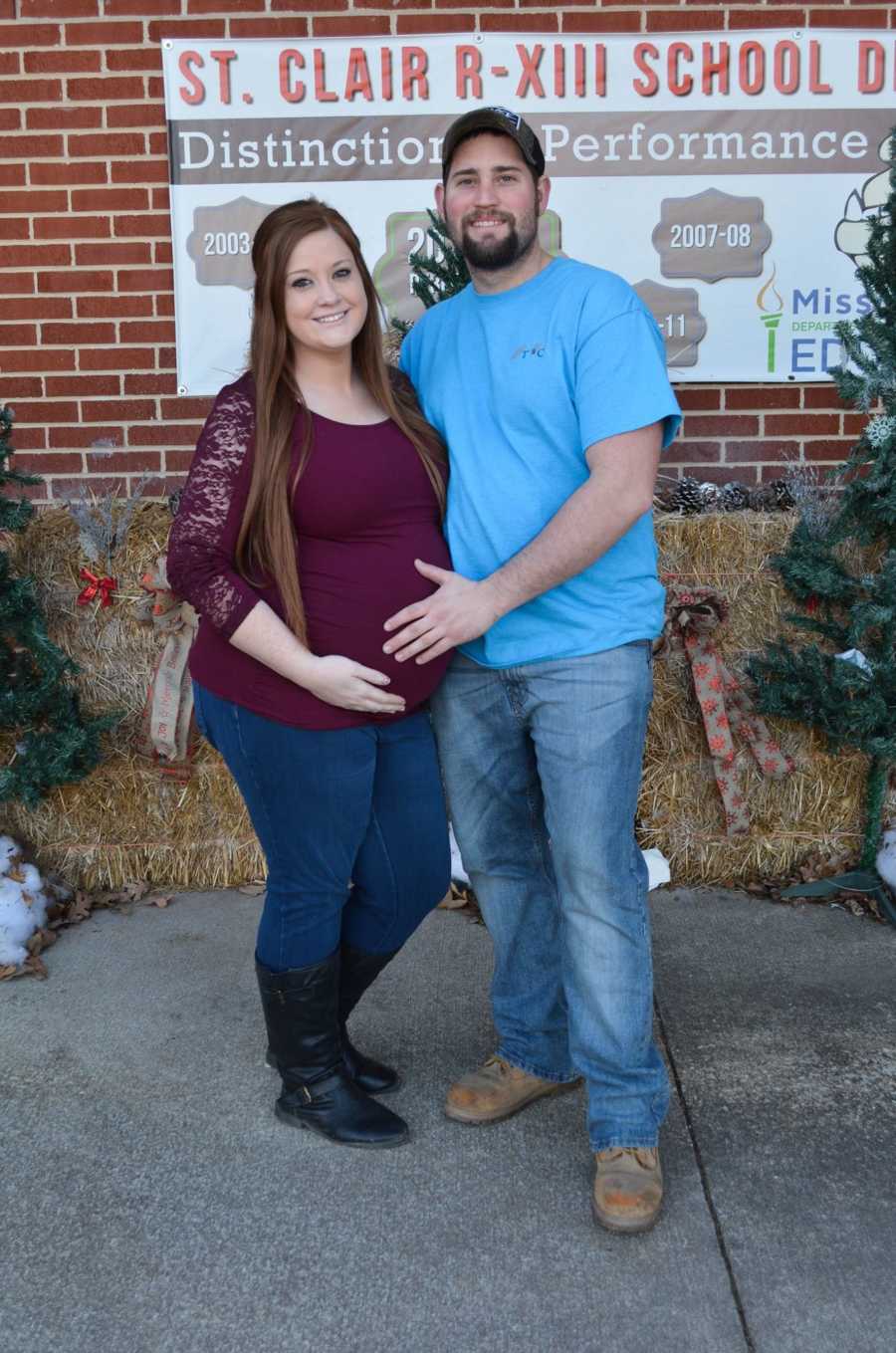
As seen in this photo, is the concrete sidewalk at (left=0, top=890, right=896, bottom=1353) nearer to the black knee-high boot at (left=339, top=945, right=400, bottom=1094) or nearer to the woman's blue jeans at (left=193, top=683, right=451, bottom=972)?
the black knee-high boot at (left=339, top=945, right=400, bottom=1094)

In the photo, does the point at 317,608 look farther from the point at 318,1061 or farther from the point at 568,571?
the point at 318,1061

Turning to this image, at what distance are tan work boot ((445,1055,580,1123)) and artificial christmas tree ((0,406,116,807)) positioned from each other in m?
1.61

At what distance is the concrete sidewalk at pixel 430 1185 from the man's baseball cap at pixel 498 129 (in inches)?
79.3

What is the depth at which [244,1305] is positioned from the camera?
2.19 meters

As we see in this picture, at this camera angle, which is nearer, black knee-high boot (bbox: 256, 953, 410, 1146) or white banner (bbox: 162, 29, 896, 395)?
black knee-high boot (bbox: 256, 953, 410, 1146)

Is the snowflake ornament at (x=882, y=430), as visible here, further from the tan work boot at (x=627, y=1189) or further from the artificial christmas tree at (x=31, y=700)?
the artificial christmas tree at (x=31, y=700)

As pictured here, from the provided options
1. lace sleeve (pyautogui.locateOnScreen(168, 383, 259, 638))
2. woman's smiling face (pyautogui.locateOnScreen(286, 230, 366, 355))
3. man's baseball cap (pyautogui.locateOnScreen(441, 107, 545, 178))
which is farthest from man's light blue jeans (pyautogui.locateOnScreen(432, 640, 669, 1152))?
man's baseball cap (pyautogui.locateOnScreen(441, 107, 545, 178))

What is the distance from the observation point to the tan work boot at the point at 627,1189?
2.37 meters

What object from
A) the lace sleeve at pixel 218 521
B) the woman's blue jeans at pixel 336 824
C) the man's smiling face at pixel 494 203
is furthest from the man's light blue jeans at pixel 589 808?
the man's smiling face at pixel 494 203

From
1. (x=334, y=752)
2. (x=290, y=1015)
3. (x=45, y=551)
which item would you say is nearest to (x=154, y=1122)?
(x=290, y=1015)

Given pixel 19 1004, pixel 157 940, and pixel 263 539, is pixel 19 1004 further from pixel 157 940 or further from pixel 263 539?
pixel 263 539

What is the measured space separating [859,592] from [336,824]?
1.98 meters

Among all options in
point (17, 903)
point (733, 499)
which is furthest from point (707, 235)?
point (17, 903)

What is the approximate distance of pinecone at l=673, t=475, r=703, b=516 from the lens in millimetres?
4164
